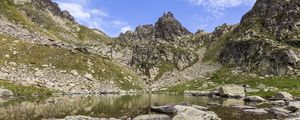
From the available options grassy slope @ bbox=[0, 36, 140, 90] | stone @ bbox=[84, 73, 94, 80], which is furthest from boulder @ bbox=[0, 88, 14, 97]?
stone @ bbox=[84, 73, 94, 80]

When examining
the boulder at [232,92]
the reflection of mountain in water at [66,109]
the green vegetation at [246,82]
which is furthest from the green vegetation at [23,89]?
the green vegetation at [246,82]

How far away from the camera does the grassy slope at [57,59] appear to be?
514ft

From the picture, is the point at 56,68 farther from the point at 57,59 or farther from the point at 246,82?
the point at 246,82

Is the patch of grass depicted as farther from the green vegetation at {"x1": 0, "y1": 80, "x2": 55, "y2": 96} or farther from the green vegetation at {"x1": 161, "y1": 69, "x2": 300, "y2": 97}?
the green vegetation at {"x1": 0, "y1": 80, "x2": 55, "y2": 96}

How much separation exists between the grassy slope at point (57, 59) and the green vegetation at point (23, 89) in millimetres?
23679

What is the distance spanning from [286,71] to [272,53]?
14.0m

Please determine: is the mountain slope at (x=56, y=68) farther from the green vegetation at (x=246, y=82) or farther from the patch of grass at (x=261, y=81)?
the patch of grass at (x=261, y=81)

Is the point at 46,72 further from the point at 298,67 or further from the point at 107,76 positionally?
the point at 298,67

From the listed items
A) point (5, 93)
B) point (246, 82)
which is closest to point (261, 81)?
point (246, 82)

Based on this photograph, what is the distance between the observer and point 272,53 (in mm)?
189875

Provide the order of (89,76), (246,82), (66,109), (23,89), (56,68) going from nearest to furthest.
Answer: (66,109) → (23,89) → (56,68) → (89,76) → (246,82)

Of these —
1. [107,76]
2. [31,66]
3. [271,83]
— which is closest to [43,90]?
[31,66]

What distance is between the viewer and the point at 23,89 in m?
125

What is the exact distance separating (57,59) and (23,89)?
39.5 m
